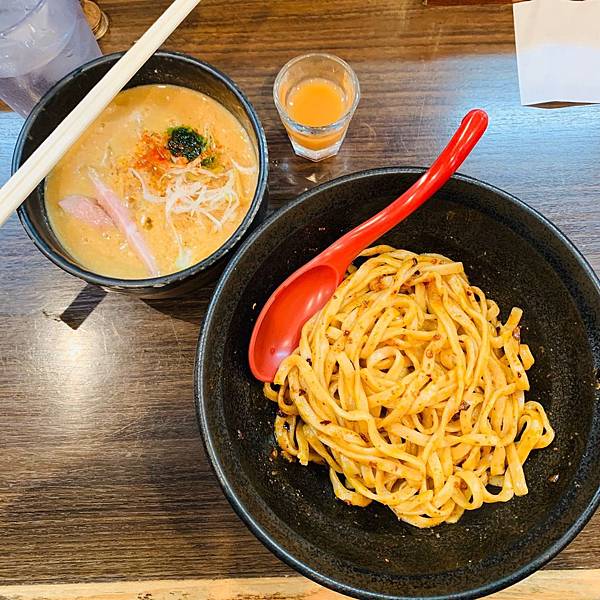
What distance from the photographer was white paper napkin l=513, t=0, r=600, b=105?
1850 mm

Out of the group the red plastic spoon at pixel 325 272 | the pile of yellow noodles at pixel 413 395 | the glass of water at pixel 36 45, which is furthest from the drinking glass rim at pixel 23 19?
the pile of yellow noodles at pixel 413 395

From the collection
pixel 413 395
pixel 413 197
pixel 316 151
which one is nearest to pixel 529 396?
pixel 413 395

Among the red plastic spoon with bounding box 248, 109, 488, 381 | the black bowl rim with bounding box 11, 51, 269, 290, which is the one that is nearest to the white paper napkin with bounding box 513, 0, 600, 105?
the red plastic spoon with bounding box 248, 109, 488, 381

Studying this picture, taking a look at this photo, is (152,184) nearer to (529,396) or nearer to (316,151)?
(316,151)

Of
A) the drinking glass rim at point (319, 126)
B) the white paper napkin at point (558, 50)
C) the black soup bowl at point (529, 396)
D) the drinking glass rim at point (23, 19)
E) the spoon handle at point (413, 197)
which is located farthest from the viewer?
the white paper napkin at point (558, 50)

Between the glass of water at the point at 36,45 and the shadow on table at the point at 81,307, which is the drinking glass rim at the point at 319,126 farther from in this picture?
the shadow on table at the point at 81,307

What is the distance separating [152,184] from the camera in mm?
1625

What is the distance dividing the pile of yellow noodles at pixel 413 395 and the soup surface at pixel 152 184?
36cm

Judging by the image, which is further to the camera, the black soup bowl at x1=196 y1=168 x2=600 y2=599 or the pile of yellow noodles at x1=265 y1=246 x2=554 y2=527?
the pile of yellow noodles at x1=265 y1=246 x2=554 y2=527

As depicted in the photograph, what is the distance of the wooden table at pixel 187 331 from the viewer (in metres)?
1.61

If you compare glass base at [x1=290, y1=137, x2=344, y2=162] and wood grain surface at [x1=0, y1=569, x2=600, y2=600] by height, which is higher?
glass base at [x1=290, y1=137, x2=344, y2=162]

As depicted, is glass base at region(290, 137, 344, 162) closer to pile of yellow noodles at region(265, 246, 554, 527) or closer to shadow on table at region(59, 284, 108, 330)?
pile of yellow noodles at region(265, 246, 554, 527)

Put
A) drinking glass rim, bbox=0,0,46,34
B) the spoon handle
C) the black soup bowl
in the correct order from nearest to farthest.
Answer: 1. the black soup bowl
2. the spoon handle
3. drinking glass rim, bbox=0,0,46,34

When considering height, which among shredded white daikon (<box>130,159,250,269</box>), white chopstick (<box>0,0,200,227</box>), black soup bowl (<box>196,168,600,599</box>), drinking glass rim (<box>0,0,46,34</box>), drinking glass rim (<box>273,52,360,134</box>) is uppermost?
drinking glass rim (<box>0,0,46,34</box>)
